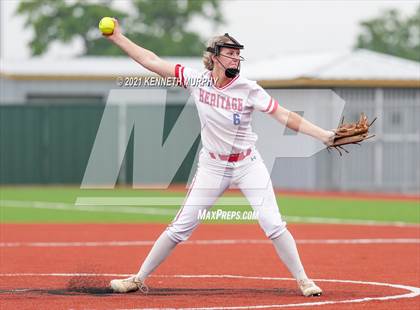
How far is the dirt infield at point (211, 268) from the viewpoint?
1083 centimetres

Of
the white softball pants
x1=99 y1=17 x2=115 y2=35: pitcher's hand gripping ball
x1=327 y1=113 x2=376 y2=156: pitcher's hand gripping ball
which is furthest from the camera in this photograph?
the white softball pants

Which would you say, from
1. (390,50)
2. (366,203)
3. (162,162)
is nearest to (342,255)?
(366,203)

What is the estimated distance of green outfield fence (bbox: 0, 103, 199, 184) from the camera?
4012 centimetres

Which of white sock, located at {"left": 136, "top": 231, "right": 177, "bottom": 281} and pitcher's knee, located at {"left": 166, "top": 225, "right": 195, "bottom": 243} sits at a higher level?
pitcher's knee, located at {"left": 166, "top": 225, "right": 195, "bottom": 243}

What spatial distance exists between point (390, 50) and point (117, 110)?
108 ft

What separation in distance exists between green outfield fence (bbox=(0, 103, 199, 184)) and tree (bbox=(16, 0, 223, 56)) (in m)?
28.7

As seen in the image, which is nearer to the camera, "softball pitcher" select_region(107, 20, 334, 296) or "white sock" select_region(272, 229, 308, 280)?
"softball pitcher" select_region(107, 20, 334, 296)

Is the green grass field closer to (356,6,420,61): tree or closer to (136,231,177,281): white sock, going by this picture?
(136,231,177,281): white sock

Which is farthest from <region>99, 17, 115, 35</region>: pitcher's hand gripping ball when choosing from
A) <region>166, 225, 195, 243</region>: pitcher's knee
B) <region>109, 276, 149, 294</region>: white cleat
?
<region>109, 276, 149, 294</region>: white cleat

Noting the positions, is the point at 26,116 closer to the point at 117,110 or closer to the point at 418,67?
the point at 117,110

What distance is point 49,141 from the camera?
4041 cm

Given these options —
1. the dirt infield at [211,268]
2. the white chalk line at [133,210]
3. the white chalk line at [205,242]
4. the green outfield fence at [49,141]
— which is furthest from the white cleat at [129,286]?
the green outfield fence at [49,141]

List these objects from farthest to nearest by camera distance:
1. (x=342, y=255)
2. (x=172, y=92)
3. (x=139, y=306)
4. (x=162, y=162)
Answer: (x=172, y=92)
(x=162, y=162)
(x=342, y=255)
(x=139, y=306)

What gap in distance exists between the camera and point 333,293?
37.6 ft
